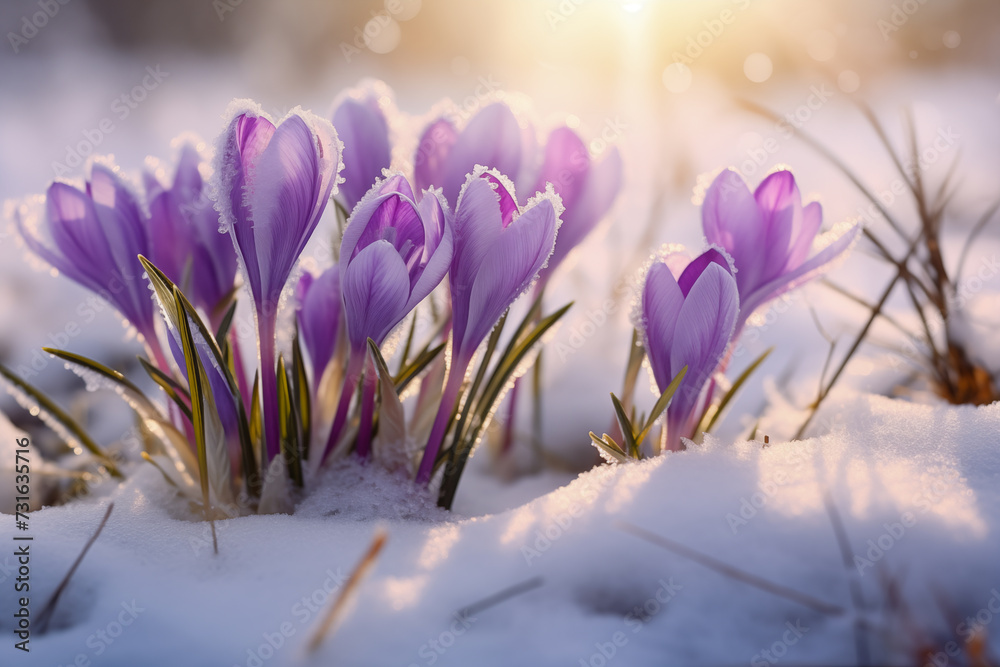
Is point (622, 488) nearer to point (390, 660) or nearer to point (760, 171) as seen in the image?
point (390, 660)

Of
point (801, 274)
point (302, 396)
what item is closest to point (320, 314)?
point (302, 396)

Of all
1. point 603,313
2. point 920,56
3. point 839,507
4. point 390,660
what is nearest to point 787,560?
point 839,507

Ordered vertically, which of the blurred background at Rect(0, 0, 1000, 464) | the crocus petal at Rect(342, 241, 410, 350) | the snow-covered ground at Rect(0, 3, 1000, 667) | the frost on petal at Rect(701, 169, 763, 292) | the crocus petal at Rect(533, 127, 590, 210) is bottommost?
the snow-covered ground at Rect(0, 3, 1000, 667)

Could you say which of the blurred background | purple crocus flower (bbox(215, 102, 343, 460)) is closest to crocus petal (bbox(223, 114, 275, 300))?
purple crocus flower (bbox(215, 102, 343, 460))

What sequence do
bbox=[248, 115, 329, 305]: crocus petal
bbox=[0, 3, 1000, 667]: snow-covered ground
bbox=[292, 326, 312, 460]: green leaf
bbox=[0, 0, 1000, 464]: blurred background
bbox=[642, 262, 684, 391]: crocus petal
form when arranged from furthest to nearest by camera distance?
bbox=[0, 0, 1000, 464]: blurred background, bbox=[292, 326, 312, 460]: green leaf, bbox=[642, 262, 684, 391]: crocus petal, bbox=[248, 115, 329, 305]: crocus petal, bbox=[0, 3, 1000, 667]: snow-covered ground

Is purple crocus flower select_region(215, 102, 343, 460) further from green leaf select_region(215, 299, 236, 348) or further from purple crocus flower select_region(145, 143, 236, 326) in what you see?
purple crocus flower select_region(145, 143, 236, 326)

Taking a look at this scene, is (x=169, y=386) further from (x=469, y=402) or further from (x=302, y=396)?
(x=469, y=402)
